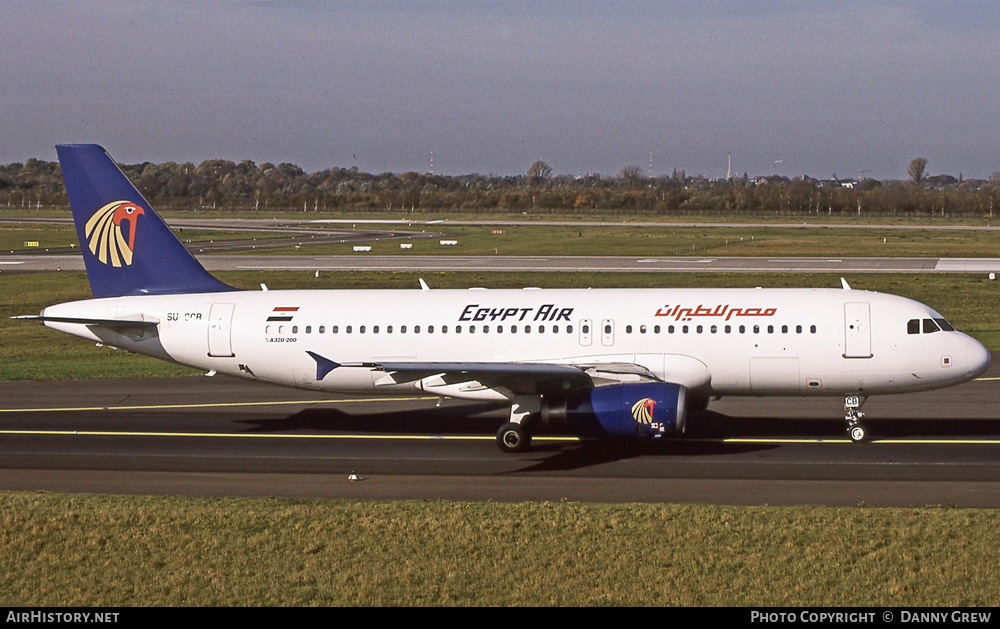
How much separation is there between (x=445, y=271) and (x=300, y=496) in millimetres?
59593

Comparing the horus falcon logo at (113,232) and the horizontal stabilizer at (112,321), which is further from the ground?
the horus falcon logo at (113,232)

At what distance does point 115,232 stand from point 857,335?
21.9m

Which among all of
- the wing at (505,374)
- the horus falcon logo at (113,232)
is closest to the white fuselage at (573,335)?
the wing at (505,374)

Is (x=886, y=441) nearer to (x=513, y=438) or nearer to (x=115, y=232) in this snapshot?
(x=513, y=438)

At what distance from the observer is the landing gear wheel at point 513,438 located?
2884cm

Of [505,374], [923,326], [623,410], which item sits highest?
[923,326]

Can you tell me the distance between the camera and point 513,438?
94.7 ft

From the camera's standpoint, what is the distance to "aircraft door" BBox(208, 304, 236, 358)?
31469 mm

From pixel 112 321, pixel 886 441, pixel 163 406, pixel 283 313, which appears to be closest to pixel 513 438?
pixel 283 313

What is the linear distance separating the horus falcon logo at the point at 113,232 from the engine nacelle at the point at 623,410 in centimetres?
1398

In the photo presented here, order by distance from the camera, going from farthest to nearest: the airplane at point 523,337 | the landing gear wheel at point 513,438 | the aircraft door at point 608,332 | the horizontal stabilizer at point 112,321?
the horizontal stabilizer at point 112,321 → the aircraft door at point 608,332 → the landing gear wheel at point 513,438 → the airplane at point 523,337

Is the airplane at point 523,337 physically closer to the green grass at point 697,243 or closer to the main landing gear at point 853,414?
the main landing gear at point 853,414

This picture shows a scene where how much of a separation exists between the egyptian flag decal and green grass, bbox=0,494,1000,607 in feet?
29.8

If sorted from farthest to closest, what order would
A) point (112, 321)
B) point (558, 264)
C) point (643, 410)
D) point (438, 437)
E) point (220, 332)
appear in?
point (558, 264) → point (220, 332) → point (112, 321) → point (438, 437) → point (643, 410)
